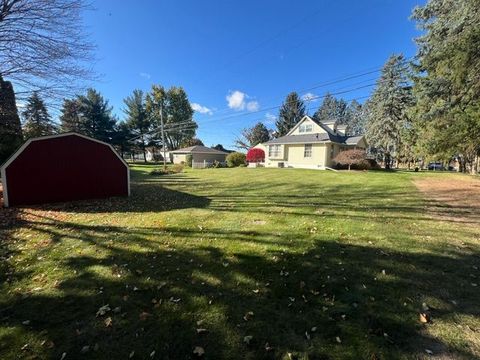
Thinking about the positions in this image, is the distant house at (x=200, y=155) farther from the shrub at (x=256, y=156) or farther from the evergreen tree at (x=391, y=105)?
the evergreen tree at (x=391, y=105)

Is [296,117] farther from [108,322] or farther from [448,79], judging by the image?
[108,322]

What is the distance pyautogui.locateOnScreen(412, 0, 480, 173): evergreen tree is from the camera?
34.7ft

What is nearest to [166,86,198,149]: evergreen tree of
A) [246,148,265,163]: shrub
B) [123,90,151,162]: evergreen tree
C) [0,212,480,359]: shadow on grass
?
[123,90,151,162]: evergreen tree

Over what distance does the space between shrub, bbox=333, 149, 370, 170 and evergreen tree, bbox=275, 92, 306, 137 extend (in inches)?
1155

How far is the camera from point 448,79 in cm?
1203

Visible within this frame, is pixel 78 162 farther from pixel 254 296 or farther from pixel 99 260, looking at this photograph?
pixel 254 296

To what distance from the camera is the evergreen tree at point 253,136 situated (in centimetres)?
5759

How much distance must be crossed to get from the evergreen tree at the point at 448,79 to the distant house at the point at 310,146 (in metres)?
10.7

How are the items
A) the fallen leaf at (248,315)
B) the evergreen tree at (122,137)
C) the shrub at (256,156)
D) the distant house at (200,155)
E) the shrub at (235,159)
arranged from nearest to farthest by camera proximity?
the fallen leaf at (248,315)
the shrub at (256,156)
the shrub at (235,159)
the distant house at (200,155)
the evergreen tree at (122,137)

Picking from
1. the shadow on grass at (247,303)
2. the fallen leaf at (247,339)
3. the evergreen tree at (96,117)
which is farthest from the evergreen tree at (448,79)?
the evergreen tree at (96,117)

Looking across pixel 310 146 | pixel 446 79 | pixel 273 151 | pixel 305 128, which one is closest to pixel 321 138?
pixel 310 146

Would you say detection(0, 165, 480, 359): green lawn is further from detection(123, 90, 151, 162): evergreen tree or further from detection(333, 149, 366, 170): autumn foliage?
detection(123, 90, 151, 162): evergreen tree

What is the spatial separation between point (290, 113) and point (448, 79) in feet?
137

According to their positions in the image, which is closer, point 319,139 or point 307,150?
point 319,139
